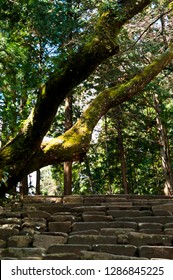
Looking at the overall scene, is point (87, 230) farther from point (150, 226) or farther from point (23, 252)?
point (23, 252)

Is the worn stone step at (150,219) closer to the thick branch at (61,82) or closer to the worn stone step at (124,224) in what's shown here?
the worn stone step at (124,224)

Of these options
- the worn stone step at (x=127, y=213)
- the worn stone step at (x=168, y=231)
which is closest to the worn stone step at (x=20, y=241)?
the worn stone step at (x=127, y=213)

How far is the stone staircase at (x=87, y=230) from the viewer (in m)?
3.25

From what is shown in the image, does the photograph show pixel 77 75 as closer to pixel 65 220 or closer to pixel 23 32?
pixel 23 32

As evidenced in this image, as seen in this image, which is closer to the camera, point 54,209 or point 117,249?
point 117,249

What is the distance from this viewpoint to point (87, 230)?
13.2 ft

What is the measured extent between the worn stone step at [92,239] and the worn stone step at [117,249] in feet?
0.80

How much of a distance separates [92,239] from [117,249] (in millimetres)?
419

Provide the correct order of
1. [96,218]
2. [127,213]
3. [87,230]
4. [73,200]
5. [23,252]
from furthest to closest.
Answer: [73,200] < [127,213] < [96,218] < [87,230] < [23,252]

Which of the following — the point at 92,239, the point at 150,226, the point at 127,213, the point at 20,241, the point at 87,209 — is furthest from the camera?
the point at 87,209

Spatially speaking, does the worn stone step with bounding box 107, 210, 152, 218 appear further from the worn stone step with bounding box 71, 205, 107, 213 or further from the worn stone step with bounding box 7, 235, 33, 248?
Answer: the worn stone step with bounding box 7, 235, 33, 248

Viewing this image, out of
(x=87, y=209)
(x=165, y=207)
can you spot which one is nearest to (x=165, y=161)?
(x=165, y=207)

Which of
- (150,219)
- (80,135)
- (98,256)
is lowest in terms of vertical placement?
(98,256)

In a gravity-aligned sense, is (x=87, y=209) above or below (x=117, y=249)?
above
